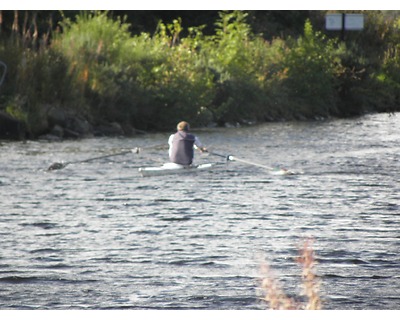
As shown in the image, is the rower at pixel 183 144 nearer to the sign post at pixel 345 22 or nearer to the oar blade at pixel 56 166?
the oar blade at pixel 56 166

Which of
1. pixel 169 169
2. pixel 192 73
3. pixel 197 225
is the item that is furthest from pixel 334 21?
pixel 197 225

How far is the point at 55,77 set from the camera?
2825cm

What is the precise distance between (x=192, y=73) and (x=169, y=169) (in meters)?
10.3

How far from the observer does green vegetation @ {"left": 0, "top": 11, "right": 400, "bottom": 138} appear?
2794 centimetres

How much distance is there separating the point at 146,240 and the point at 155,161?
8699 mm

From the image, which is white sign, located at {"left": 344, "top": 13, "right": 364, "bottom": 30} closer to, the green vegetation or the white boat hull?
the green vegetation

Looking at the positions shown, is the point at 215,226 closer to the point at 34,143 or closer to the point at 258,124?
the point at 34,143

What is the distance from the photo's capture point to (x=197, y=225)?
14609 mm

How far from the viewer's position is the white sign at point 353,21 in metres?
34.1

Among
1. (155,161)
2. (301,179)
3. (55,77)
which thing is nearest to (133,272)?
(301,179)

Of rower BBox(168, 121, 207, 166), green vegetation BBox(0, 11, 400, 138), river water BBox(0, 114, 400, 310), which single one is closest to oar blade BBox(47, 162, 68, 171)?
river water BBox(0, 114, 400, 310)

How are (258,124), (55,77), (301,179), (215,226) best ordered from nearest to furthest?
(215,226) < (301,179) < (55,77) < (258,124)

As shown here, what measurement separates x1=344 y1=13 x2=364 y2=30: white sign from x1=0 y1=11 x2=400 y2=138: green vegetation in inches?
14.2

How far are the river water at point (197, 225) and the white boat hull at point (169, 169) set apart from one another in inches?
4.9
